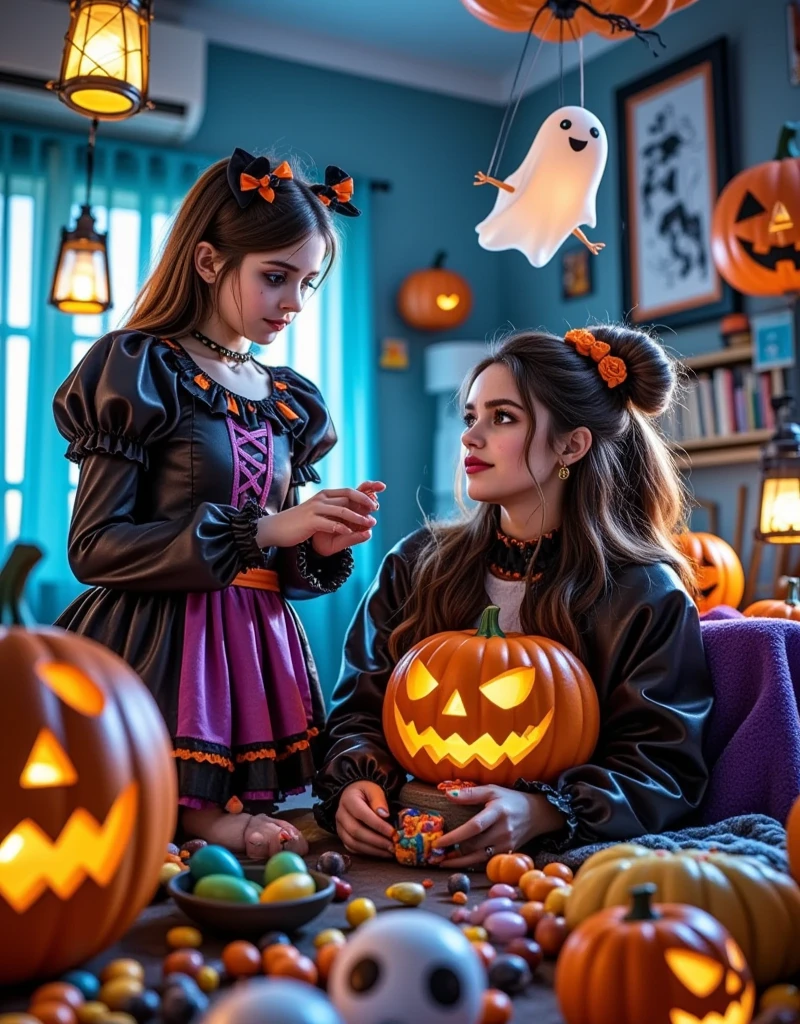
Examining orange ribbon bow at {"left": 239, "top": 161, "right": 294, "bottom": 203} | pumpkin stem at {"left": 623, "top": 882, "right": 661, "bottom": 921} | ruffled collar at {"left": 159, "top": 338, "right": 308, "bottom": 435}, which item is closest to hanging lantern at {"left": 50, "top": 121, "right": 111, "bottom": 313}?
ruffled collar at {"left": 159, "top": 338, "right": 308, "bottom": 435}

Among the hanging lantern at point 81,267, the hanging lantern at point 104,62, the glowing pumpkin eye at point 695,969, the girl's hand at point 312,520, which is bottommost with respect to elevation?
the glowing pumpkin eye at point 695,969

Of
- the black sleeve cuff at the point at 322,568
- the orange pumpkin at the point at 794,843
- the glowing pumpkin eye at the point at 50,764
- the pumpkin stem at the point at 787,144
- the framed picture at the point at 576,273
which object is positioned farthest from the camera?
the framed picture at the point at 576,273

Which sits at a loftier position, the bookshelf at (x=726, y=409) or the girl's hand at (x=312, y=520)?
the bookshelf at (x=726, y=409)

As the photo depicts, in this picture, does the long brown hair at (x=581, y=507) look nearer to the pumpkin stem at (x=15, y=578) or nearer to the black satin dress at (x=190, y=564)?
the black satin dress at (x=190, y=564)

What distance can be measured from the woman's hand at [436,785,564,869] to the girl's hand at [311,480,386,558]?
433 mm

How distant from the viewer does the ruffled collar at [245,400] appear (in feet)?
5.72

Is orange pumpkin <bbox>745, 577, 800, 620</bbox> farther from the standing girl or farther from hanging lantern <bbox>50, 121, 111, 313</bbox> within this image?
hanging lantern <bbox>50, 121, 111, 313</bbox>

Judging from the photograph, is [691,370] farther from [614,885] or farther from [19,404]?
[614,885]

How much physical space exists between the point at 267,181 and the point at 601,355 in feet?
2.33

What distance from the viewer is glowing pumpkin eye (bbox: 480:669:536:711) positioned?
1562mm

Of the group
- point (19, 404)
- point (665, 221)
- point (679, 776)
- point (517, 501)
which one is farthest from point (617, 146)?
point (679, 776)

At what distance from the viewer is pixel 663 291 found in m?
4.68

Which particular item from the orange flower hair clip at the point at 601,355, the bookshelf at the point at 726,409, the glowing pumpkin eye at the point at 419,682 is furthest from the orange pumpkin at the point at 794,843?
the bookshelf at the point at 726,409

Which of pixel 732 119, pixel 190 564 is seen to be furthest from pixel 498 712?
pixel 732 119
